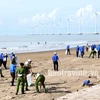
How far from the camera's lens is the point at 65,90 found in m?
15.6

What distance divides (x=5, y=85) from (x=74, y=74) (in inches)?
213

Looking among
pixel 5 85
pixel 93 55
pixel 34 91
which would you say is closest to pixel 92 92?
pixel 34 91

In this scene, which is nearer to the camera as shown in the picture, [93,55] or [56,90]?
[56,90]

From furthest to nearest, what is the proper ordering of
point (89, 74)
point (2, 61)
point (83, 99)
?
point (2, 61), point (89, 74), point (83, 99)

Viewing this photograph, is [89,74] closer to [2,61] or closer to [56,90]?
[56,90]

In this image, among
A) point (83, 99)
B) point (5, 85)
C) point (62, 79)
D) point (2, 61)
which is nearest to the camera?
point (83, 99)

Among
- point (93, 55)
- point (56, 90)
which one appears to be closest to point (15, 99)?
point (56, 90)

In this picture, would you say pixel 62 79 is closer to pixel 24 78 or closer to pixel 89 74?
pixel 89 74

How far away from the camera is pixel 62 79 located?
18734mm

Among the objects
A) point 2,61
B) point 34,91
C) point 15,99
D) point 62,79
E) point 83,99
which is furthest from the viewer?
point 2,61

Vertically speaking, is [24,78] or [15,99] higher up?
[24,78]

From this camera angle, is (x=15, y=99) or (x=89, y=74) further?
(x=89, y=74)

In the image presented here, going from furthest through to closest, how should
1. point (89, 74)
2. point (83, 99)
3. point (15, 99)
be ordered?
point (89, 74) < point (15, 99) < point (83, 99)

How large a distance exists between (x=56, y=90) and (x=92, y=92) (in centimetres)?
218
